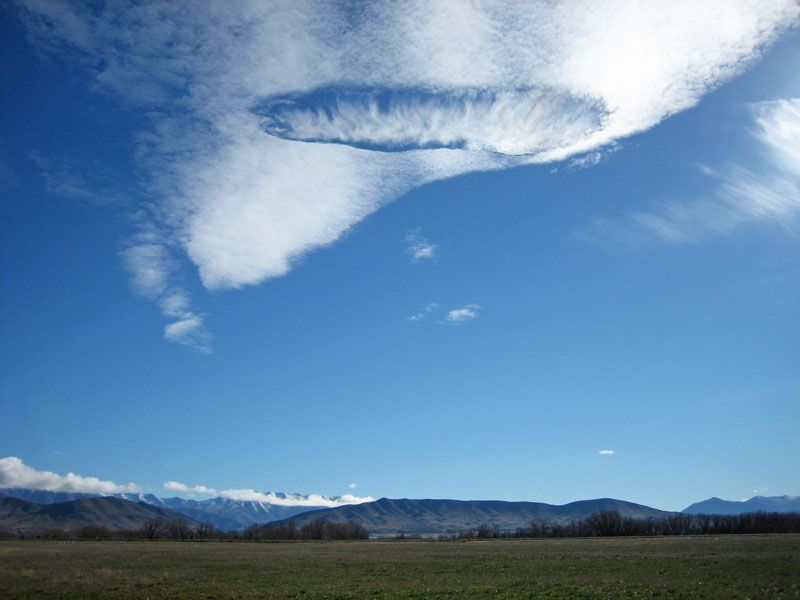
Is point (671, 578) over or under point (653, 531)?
over

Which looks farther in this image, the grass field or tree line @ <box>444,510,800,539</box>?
tree line @ <box>444,510,800,539</box>

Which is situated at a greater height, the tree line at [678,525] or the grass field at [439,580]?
the grass field at [439,580]

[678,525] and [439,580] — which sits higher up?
[439,580]

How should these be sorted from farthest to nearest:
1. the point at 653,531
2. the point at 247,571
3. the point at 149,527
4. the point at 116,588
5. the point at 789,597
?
the point at 149,527 → the point at 653,531 → the point at 247,571 → the point at 116,588 → the point at 789,597

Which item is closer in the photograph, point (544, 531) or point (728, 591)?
point (728, 591)

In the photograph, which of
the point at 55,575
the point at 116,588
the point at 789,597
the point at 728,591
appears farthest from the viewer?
the point at 55,575

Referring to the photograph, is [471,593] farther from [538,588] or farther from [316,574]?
[316,574]

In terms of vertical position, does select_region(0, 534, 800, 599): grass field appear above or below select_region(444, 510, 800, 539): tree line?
above

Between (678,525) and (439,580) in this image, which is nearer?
(439,580)

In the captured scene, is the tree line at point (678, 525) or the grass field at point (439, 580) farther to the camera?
the tree line at point (678, 525)

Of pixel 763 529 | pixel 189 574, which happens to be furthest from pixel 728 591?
pixel 763 529

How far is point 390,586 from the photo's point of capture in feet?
111

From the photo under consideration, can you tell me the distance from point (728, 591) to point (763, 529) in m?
169

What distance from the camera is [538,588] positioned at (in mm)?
31109
